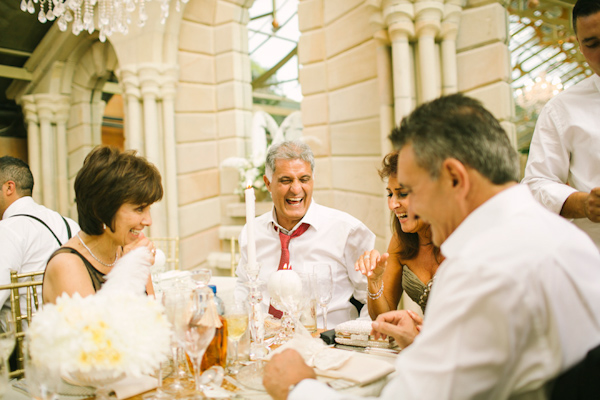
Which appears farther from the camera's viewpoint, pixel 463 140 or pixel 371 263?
pixel 371 263

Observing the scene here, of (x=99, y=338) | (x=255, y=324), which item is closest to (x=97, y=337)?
(x=99, y=338)

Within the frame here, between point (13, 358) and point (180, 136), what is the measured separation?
347cm

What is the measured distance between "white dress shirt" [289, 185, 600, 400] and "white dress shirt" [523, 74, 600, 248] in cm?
98

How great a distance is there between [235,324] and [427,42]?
9.03ft

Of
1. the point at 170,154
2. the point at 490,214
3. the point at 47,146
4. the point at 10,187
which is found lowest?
the point at 490,214

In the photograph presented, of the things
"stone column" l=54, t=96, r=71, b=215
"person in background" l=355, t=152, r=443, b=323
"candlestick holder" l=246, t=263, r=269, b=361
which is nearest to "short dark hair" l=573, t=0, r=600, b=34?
"person in background" l=355, t=152, r=443, b=323

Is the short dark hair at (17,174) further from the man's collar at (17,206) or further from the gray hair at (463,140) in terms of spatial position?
the gray hair at (463,140)

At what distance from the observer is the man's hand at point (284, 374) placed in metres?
A: 1.00

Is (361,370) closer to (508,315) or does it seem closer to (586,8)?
(508,315)

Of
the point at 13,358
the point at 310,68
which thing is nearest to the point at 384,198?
the point at 310,68

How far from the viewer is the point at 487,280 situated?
2.43ft

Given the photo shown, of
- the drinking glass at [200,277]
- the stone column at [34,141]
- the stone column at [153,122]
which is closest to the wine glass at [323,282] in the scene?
the drinking glass at [200,277]

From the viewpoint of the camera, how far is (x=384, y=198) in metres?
3.55

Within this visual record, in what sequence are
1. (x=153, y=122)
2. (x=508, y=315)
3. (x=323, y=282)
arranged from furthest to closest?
(x=153, y=122) → (x=323, y=282) → (x=508, y=315)
